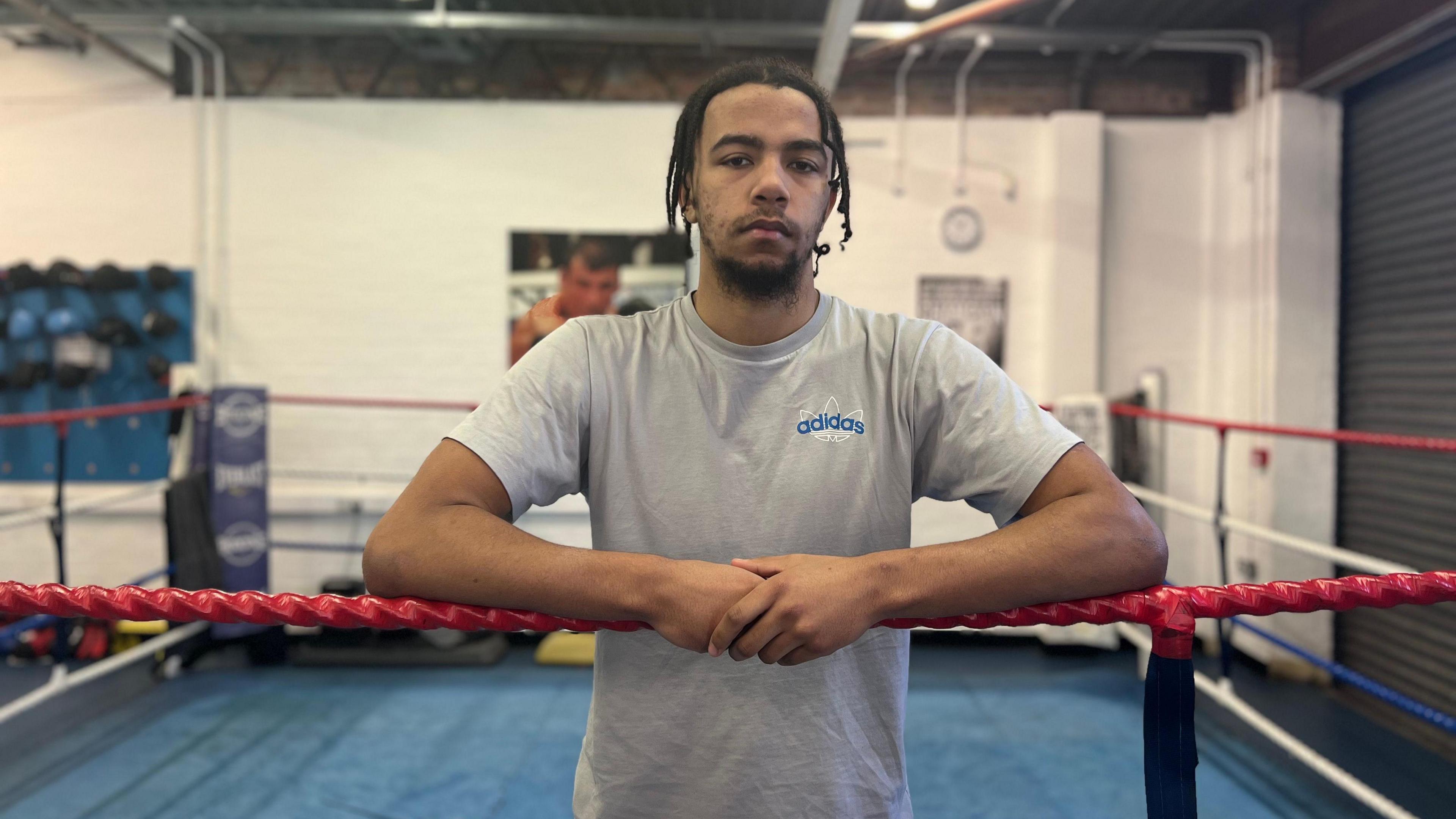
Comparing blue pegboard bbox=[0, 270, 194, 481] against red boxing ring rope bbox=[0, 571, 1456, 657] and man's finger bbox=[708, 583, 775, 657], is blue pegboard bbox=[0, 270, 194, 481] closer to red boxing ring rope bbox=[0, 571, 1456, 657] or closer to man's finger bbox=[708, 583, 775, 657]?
red boxing ring rope bbox=[0, 571, 1456, 657]

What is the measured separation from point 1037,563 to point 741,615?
1.07ft

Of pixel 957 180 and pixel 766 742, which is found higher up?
pixel 957 180

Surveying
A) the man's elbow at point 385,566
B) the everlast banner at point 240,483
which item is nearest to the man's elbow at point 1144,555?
the man's elbow at point 385,566

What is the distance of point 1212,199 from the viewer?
432 centimetres

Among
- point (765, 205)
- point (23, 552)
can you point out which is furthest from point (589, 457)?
point (23, 552)

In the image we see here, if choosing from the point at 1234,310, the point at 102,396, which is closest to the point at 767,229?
the point at 1234,310

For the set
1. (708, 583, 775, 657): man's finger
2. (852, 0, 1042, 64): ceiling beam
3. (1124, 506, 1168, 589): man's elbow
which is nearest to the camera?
(708, 583, 775, 657): man's finger

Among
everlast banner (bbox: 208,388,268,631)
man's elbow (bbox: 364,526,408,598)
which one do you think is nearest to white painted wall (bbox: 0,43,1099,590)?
everlast banner (bbox: 208,388,268,631)

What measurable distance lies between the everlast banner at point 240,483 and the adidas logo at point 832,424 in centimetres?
347

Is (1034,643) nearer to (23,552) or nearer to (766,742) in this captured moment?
(766,742)

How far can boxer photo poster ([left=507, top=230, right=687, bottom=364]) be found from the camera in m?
4.39

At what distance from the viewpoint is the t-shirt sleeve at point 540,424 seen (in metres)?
0.97

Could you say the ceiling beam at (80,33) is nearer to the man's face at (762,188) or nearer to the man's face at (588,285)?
the man's face at (588,285)

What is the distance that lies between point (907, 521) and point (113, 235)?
4.90 meters
